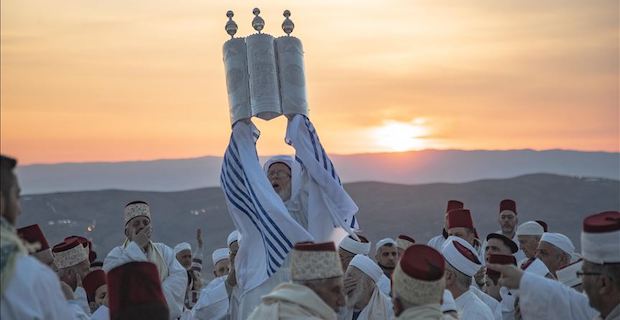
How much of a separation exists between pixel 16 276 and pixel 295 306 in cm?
158

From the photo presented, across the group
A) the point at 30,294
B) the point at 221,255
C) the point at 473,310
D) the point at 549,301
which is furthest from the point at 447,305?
the point at 221,255

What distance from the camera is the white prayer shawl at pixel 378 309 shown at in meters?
9.63

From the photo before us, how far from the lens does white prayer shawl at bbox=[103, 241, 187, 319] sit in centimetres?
1068

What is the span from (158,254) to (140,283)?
5.34 metres

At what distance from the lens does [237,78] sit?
32.9 ft

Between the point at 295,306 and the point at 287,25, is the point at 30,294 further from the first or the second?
the point at 287,25

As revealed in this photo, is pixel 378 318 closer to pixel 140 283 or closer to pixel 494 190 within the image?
pixel 140 283

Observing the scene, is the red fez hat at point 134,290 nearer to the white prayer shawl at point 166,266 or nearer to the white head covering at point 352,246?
the white prayer shawl at point 166,266

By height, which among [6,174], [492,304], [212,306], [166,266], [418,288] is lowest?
[212,306]

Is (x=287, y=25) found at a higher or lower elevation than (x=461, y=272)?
higher

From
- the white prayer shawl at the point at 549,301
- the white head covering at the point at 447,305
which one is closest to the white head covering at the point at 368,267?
the white head covering at the point at 447,305

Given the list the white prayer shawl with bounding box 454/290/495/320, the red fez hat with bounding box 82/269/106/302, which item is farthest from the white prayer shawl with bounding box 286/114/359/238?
the red fez hat with bounding box 82/269/106/302

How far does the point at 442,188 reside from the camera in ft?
219

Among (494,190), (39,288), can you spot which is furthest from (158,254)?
(494,190)
